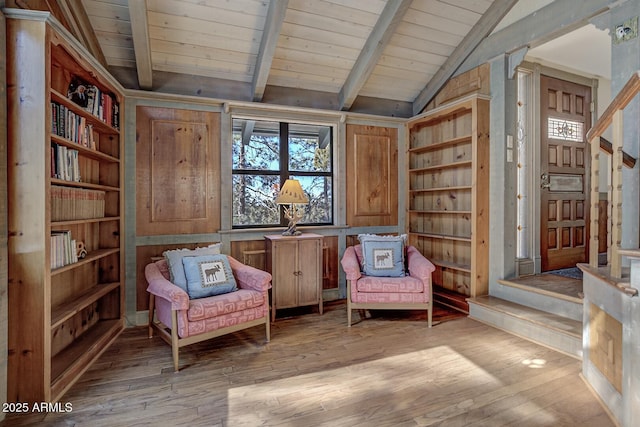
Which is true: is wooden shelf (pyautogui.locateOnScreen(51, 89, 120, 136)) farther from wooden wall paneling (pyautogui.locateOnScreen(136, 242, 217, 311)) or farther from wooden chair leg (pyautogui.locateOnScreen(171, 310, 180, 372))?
wooden chair leg (pyautogui.locateOnScreen(171, 310, 180, 372))

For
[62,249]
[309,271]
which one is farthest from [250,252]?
[62,249]

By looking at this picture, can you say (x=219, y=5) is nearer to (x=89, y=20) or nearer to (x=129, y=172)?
A: (x=89, y=20)

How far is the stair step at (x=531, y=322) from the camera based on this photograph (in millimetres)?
2570

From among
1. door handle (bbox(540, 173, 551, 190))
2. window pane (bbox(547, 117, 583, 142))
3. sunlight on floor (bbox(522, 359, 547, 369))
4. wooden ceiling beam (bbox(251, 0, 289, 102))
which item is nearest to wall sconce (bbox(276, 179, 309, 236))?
wooden ceiling beam (bbox(251, 0, 289, 102))

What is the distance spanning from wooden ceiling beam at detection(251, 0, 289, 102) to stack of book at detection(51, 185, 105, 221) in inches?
71.6

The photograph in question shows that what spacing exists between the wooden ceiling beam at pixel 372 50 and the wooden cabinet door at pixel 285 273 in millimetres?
1856

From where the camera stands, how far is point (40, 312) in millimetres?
1950

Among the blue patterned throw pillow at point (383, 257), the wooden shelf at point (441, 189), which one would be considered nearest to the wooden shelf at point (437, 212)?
the wooden shelf at point (441, 189)

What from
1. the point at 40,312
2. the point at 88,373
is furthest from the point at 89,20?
the point at 88,373

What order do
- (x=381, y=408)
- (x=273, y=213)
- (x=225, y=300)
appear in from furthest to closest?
1. (x=273, y=213)
2. (x=225, y=300)
3. (x=381, y=408)

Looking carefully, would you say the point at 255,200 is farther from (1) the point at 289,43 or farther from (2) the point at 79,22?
(2) the point at 79,22

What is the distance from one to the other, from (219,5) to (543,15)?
289 cm

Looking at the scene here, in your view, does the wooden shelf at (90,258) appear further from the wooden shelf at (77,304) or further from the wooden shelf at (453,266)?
the wooden shelf at (453,266)

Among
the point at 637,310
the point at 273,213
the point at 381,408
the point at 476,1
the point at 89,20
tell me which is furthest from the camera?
the point at 273,213
